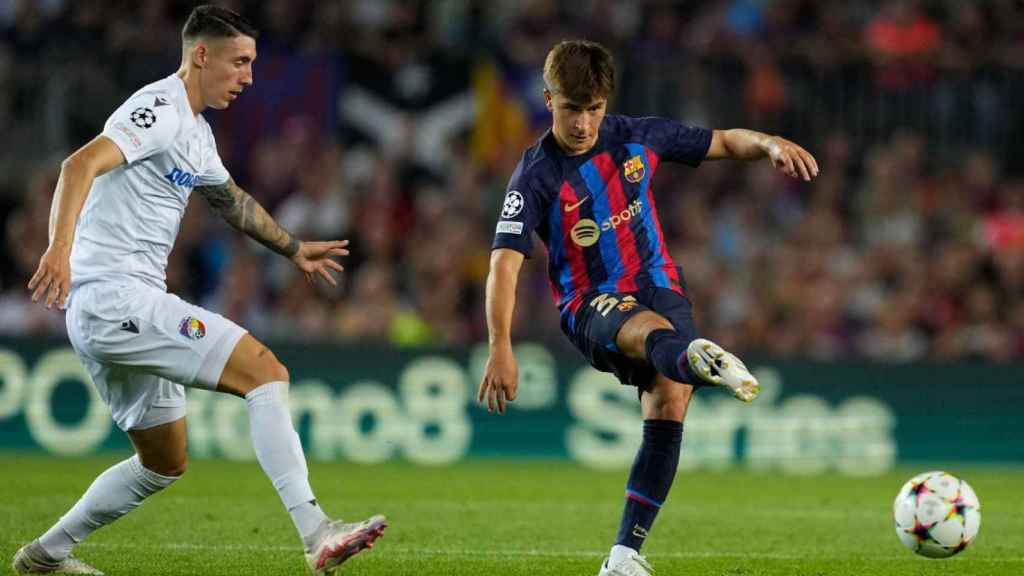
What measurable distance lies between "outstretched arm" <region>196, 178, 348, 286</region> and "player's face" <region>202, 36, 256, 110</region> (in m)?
0.43

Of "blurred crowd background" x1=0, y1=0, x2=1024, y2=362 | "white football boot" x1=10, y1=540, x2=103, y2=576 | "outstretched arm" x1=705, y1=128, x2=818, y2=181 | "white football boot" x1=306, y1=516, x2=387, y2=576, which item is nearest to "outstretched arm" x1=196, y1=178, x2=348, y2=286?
"white football boot" x1=306, y1=516, x2=387, y2=576

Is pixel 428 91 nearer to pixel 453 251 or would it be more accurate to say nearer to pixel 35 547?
pixel 453 251

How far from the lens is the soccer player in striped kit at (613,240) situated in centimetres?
674

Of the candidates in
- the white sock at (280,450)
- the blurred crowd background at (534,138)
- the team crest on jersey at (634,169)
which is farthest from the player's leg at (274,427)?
the blurred crowd background at (534,138)

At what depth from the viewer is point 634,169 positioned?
23.5 ft

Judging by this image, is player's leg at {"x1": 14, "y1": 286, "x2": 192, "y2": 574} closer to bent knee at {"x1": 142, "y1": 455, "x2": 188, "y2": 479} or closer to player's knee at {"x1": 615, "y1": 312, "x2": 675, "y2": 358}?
bent knee at {"x1": 142, "y1": 455, "x2": 188, "y2": 479}

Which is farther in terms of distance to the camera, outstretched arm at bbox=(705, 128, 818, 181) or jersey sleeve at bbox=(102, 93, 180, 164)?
outstretched arm at bbox=(705, 128, 818, 181)

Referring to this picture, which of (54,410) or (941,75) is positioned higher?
(941,75)

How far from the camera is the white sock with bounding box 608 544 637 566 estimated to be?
6742 mm

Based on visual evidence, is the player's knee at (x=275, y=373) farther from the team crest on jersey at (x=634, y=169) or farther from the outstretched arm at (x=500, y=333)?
the team crest on jersey at (x=634, y=169)

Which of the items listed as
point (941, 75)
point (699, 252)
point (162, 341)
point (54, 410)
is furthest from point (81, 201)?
point (941, 75)

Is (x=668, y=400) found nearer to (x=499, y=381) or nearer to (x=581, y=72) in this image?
(x=499, y=381)

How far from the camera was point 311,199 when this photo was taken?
15.9m

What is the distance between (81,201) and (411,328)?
30.6ft
